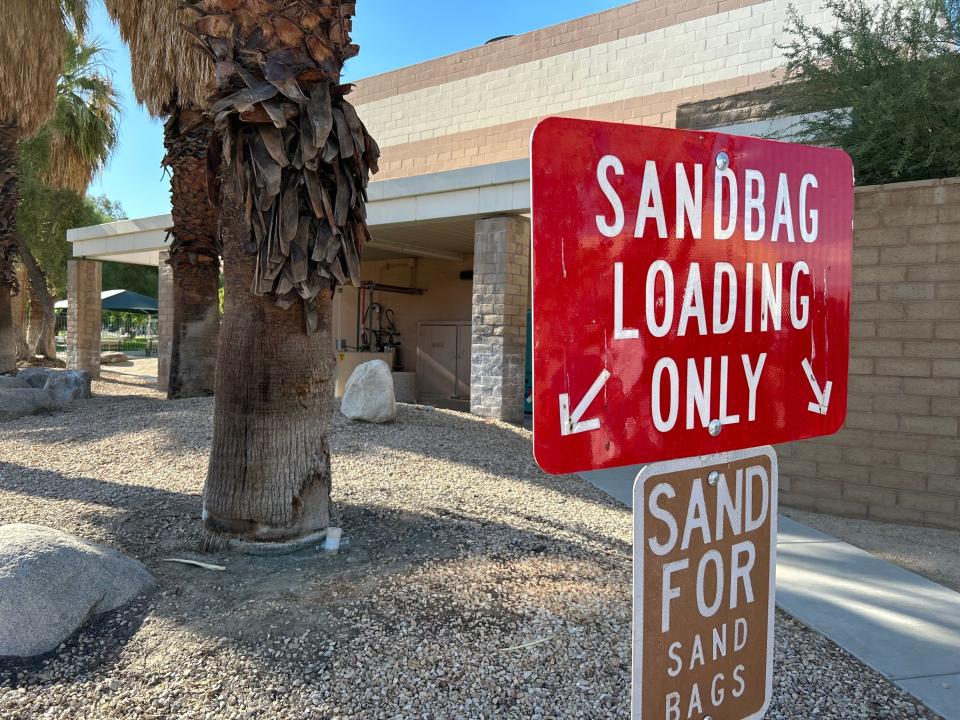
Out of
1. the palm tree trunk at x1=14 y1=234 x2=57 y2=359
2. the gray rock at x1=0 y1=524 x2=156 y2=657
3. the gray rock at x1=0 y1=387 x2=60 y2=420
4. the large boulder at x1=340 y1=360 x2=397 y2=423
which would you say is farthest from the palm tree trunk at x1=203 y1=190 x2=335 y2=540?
the palm tree trunk at x1=14 y1=234 x2=57 y2=359

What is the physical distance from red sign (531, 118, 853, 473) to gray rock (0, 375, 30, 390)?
35.5ft

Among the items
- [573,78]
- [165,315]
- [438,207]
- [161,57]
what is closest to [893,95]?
[438,207]

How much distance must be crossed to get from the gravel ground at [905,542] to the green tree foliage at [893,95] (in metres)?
2.80

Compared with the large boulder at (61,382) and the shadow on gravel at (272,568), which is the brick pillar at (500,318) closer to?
the shadow on gravel at (272,568)

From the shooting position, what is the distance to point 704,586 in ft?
4.59

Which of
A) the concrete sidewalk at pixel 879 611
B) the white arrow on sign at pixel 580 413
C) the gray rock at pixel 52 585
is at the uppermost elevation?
the white arrow on sign at pixel 580 413

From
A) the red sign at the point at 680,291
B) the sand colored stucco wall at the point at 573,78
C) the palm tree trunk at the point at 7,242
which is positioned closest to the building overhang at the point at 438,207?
the palm tree trunk at the point at 7,242

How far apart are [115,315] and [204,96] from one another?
45.7 m

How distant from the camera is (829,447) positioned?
19.4 feet

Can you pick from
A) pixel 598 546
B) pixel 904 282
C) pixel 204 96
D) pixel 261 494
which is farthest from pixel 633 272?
pixel 204 96

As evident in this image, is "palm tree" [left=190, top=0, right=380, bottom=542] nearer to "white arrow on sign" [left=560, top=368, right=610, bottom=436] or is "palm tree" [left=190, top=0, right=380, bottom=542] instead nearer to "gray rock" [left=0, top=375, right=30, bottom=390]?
"white arrow on sign" [left=560, top=368, right=610, bottom=436]

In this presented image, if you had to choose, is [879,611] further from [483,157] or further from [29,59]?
[483,157]

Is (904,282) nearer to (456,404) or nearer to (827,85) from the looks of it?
(827,85)

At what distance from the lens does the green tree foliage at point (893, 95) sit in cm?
577
